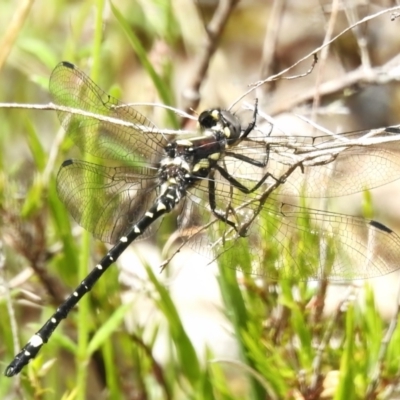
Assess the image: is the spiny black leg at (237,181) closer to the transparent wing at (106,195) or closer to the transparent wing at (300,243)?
the transparent wing at (300,243)

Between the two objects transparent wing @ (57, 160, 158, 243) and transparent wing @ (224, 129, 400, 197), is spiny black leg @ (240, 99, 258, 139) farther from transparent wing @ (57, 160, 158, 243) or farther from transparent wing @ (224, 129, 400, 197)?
transparent wing @ (57, 160, 158, 243)

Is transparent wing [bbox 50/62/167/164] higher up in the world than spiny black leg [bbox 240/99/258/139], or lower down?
lower down

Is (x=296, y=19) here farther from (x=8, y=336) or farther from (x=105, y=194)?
(x=8, y=336)

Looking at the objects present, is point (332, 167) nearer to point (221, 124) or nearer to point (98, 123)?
point (221, 124)

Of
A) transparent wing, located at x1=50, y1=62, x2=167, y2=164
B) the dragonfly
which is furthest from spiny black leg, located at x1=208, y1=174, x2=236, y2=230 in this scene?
transparent wing, located at x1=50, y1=62, x2=167, y2=164

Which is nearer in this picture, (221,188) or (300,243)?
(300,243)

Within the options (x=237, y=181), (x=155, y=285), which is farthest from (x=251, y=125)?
(x=155, y=285)

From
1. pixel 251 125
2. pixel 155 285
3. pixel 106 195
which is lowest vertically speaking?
pixel 155 285
